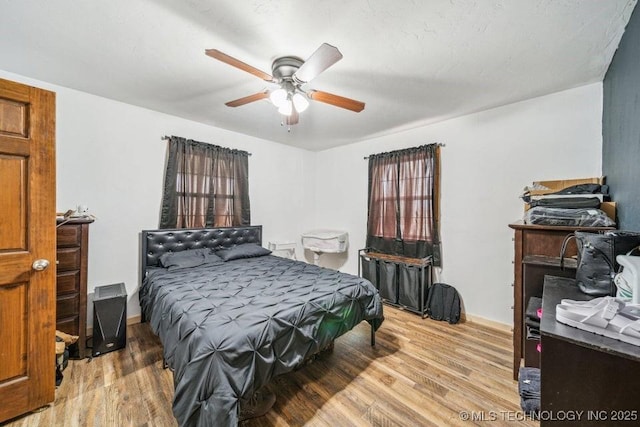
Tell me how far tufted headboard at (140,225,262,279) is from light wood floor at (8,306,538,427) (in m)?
0.92

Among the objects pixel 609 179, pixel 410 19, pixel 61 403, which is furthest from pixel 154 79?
pixel 609 179

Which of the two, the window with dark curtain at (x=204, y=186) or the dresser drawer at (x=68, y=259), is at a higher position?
the window with dark curtain at (x=204, y=186)

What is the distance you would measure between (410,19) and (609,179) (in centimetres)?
214

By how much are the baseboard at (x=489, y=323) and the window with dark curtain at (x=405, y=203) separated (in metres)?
0.75

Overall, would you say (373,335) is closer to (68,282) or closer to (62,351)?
(62,351)

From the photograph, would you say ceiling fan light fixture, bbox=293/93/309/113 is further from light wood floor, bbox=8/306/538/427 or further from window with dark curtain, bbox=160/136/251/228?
light wood floor, bbox=8/306/538/427

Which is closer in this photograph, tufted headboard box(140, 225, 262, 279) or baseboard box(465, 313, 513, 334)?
baseboard box(465, 313, 513, 334)

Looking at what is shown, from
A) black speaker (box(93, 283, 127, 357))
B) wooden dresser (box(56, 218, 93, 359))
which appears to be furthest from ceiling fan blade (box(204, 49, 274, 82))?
black speaker (box(93, 283, 127, 357))

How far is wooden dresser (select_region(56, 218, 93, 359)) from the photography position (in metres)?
2.20

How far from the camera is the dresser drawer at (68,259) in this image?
86.6 inches

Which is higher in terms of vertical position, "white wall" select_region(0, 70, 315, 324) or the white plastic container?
"white wall" select_region(0, 70, 315, 324)

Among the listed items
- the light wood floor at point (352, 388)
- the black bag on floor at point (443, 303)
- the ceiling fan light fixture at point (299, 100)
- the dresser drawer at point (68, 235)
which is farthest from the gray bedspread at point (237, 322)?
the ceiling fan light fixture at point (299, 100)

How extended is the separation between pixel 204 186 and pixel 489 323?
4.01 m

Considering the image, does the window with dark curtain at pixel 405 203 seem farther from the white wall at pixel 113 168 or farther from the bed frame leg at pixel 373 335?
the white wall at pixel 113 168
